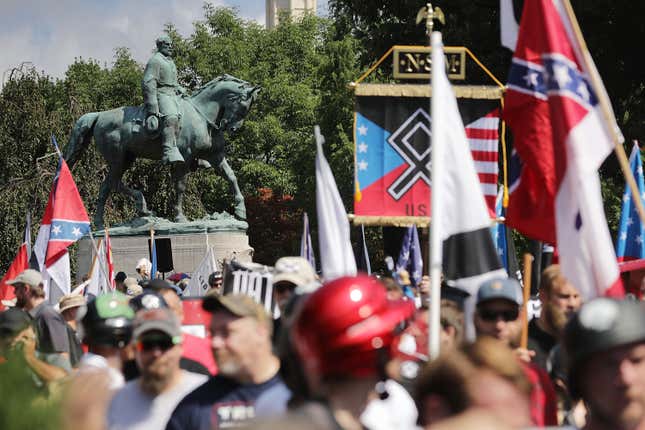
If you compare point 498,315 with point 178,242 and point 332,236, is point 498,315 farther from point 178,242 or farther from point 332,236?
point 178,242

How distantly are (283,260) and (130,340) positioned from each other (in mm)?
2117

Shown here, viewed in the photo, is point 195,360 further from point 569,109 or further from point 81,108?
point 81,108

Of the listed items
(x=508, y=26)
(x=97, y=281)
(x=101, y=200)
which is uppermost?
(x=508, y=26)

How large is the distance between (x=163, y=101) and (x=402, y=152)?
47.1 feet

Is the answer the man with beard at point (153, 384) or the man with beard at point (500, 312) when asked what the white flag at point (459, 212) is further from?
the man with beard at point (153, 384)

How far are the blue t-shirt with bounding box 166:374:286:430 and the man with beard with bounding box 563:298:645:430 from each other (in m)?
1.27

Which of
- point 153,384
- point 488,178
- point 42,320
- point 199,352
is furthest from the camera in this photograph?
→ point 488,178

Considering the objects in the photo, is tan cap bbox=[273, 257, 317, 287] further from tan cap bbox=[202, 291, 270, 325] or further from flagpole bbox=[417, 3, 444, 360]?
tan cap bbox=[202, 291, 270, 325]

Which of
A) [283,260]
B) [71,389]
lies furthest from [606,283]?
[71,389]

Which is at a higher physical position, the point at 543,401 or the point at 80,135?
the point at 80,135

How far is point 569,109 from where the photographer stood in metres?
6.50

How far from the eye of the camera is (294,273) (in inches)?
304

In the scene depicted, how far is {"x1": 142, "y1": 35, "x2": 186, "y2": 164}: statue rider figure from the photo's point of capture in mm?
24594

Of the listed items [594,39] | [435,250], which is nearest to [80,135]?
[594,39]
